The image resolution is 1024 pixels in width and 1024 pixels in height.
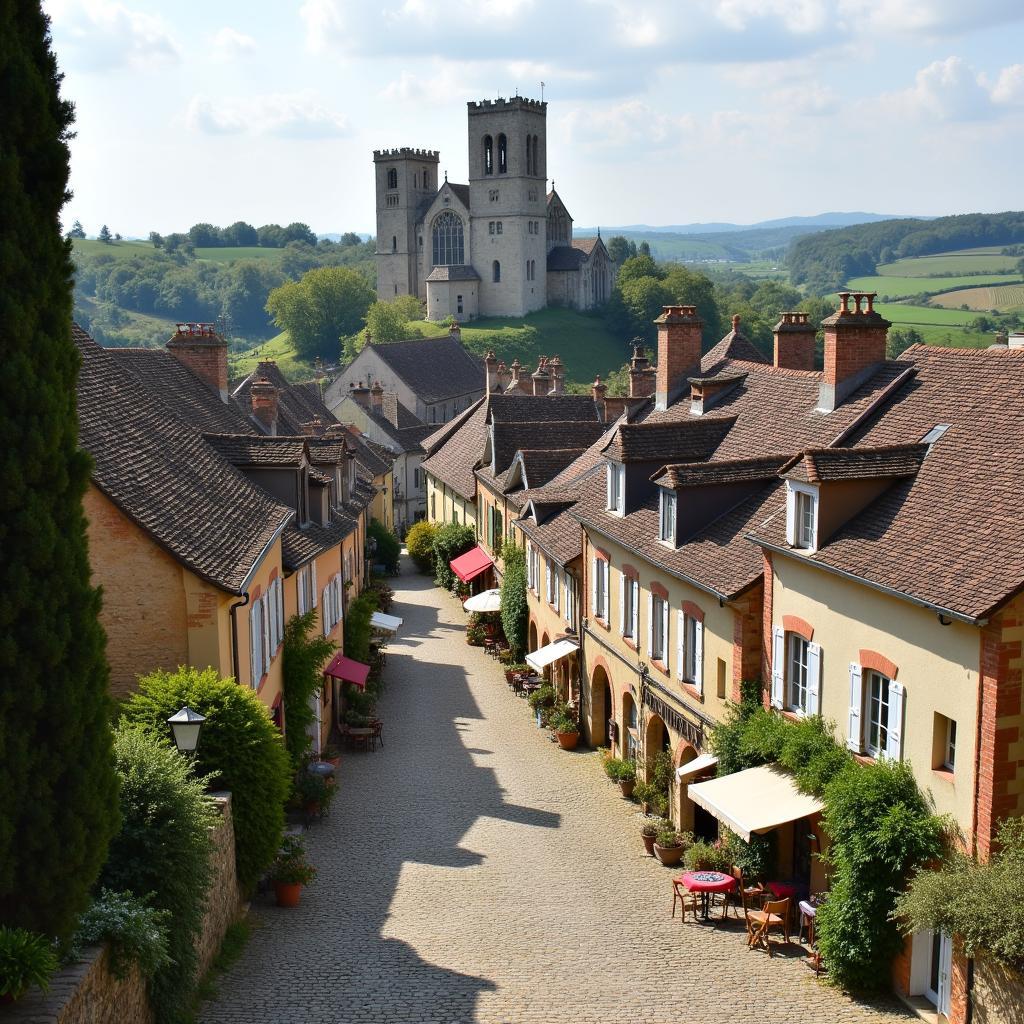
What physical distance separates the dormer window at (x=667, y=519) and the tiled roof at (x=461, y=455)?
25244mm

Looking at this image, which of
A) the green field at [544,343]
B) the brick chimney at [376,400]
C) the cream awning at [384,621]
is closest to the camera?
the cream awning at [384,621]

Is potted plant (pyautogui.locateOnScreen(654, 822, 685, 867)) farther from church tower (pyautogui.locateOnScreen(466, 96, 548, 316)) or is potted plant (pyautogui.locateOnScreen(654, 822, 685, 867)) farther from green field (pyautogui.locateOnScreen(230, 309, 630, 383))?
church tower (pyautogui.locateOnScreen(466, 96, 548, 316))

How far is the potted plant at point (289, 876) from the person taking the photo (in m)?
20.8

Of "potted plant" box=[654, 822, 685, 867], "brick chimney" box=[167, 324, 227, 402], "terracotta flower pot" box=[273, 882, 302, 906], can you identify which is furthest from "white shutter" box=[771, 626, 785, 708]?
"brick chimney" box=[167, 324, 227, 402]

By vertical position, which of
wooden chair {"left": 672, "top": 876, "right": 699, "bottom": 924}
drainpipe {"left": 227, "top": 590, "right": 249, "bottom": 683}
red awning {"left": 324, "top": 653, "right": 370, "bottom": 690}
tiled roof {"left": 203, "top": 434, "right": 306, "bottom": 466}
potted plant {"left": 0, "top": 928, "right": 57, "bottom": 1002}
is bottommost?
wooden chair {"left": 672, "top": 876, "right": 699, "bottom": 924}

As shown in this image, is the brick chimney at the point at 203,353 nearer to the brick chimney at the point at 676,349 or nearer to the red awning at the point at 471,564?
the brick chimney at the point at 676,349

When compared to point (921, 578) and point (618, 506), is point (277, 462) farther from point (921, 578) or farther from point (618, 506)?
point (921, 578)

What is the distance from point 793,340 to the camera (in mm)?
31594

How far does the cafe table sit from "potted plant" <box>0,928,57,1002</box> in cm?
1153

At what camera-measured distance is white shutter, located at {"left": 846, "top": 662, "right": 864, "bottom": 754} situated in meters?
18.5

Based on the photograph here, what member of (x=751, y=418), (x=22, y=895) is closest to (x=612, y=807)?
(x=751, y=418)

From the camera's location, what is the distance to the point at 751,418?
28406mm

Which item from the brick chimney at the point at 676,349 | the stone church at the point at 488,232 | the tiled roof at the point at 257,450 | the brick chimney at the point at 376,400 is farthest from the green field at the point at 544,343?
the tiled roof at the point at 257,450

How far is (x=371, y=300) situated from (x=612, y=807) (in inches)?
5020
